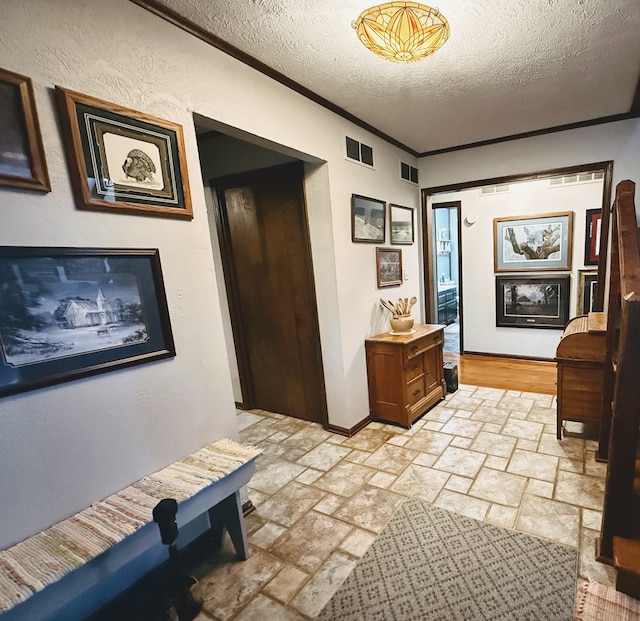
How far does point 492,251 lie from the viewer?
15.7 feet

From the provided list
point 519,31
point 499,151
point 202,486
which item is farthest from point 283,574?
point 499,151

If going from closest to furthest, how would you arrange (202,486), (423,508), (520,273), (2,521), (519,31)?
1. (2,521)
2. (202,486)
3. (519,31)
4. (423,508)
5. (520,273)

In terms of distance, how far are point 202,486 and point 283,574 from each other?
2.23ft

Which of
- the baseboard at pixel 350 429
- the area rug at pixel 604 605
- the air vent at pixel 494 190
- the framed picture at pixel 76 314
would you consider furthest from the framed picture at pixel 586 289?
the framed picture at pixel 76 314

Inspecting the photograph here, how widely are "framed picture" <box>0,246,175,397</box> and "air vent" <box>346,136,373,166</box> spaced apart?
1997mm

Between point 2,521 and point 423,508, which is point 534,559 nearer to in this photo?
point 423,508

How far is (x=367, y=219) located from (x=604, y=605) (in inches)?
110

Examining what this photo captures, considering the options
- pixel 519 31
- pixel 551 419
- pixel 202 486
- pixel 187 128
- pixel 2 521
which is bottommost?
pixel 551 419

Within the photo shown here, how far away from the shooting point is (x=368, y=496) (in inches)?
87.7

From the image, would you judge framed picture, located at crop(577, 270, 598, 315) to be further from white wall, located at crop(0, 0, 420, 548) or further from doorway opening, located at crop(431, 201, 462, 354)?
white wall, located at crop(0, 0, 420, 548)

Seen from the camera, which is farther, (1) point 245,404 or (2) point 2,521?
(1) point 245,404

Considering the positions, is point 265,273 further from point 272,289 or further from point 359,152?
point 359,152

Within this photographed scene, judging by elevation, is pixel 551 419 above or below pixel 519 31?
below

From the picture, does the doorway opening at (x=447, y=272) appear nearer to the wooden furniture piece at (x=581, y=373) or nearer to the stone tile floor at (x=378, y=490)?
the stone tile floor at (x=378, y=490)
